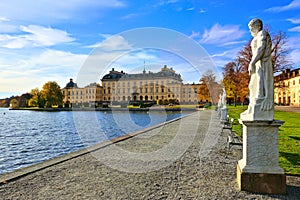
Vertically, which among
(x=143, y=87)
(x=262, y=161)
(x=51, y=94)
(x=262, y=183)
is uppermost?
(x=143, y=87)

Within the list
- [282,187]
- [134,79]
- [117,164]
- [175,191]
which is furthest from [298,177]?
[134,79]

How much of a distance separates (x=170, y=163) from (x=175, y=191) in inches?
80.1

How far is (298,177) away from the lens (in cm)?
481

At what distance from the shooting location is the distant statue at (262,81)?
4090 millimetres

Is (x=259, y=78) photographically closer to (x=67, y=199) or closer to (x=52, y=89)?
(x=67, y=199)

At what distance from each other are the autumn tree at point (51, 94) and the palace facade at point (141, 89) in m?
4.31

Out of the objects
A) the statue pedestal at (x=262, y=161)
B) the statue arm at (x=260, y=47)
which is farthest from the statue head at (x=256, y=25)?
the statue pedestal at (x=262, y=161)

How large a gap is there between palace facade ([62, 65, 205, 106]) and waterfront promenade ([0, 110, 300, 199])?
76.4 feet

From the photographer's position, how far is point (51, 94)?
66.6 meters

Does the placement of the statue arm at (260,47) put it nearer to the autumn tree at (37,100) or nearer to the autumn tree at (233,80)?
the autumn tree at (233,80)

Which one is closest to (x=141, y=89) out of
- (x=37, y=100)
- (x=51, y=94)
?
(x=51, y=94)

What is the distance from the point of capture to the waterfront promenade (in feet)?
13.1

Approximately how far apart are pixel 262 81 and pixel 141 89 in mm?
40762

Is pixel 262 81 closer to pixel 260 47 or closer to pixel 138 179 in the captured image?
pixel 260 47
